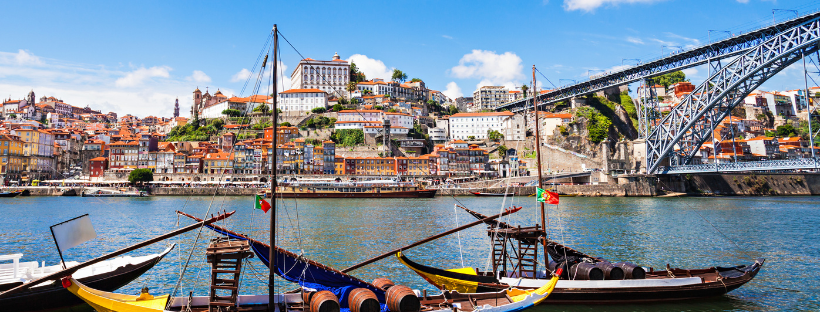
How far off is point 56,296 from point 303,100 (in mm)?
72622

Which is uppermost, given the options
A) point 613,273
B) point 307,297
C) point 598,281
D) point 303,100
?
point 303,100

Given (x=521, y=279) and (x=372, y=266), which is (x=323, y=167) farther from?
(x=521, y=279)

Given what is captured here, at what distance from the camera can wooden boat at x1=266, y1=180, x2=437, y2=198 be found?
174 ft

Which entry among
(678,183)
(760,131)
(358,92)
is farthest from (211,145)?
(760,131)

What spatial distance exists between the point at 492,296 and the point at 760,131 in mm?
89408

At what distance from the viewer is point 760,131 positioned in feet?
260

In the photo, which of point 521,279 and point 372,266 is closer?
point 521,279

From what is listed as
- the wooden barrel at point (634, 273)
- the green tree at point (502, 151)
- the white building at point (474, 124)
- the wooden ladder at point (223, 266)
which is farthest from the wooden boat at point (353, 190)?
the wooden ladder at point (223, 266)

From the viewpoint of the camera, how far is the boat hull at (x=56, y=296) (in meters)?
8.76

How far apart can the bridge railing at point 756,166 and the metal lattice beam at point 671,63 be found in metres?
9.76

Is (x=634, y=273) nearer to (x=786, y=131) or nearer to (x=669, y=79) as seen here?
(x=786, y=131)

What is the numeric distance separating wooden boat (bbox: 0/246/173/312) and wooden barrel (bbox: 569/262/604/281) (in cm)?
886

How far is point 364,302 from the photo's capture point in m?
7.52

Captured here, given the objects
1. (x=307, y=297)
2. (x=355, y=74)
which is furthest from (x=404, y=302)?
(x=355, y=74)
